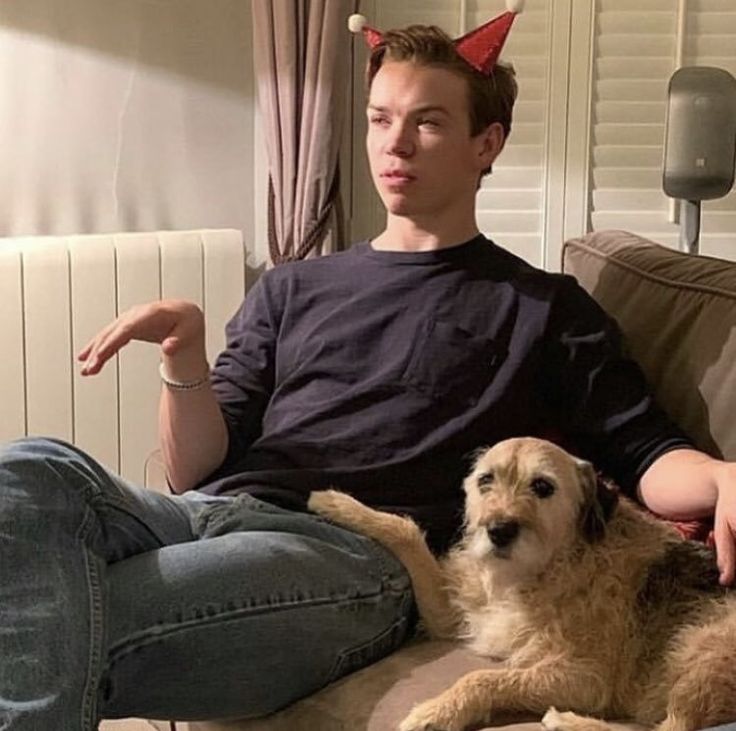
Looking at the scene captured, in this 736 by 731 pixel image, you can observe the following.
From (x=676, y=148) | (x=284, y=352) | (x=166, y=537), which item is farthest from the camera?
(x=676, y=148)

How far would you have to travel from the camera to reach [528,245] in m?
2.92

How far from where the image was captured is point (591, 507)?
5.11ft

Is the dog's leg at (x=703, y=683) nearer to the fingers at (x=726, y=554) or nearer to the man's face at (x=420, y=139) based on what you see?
the fingers at (x=726, y=554)

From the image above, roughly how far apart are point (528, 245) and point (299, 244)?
1.73ft

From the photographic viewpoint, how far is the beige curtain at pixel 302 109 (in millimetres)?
2682

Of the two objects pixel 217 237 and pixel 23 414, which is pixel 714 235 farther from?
pixel 23 414

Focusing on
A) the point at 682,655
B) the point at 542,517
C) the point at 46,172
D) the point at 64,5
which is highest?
the point at 64,5

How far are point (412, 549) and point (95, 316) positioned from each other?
48.6 inches

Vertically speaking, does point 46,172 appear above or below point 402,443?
above

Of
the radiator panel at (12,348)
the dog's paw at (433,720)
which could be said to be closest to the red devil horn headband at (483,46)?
the dog's paw at (433,720)

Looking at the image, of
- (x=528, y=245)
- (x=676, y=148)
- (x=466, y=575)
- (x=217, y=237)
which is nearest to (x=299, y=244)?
(x=217, y=237)

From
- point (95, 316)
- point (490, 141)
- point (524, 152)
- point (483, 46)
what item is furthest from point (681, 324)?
point (95, 316)

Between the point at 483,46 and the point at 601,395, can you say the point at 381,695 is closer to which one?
the point at 601,395

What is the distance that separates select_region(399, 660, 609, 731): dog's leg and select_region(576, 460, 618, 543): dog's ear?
169 millimetres
